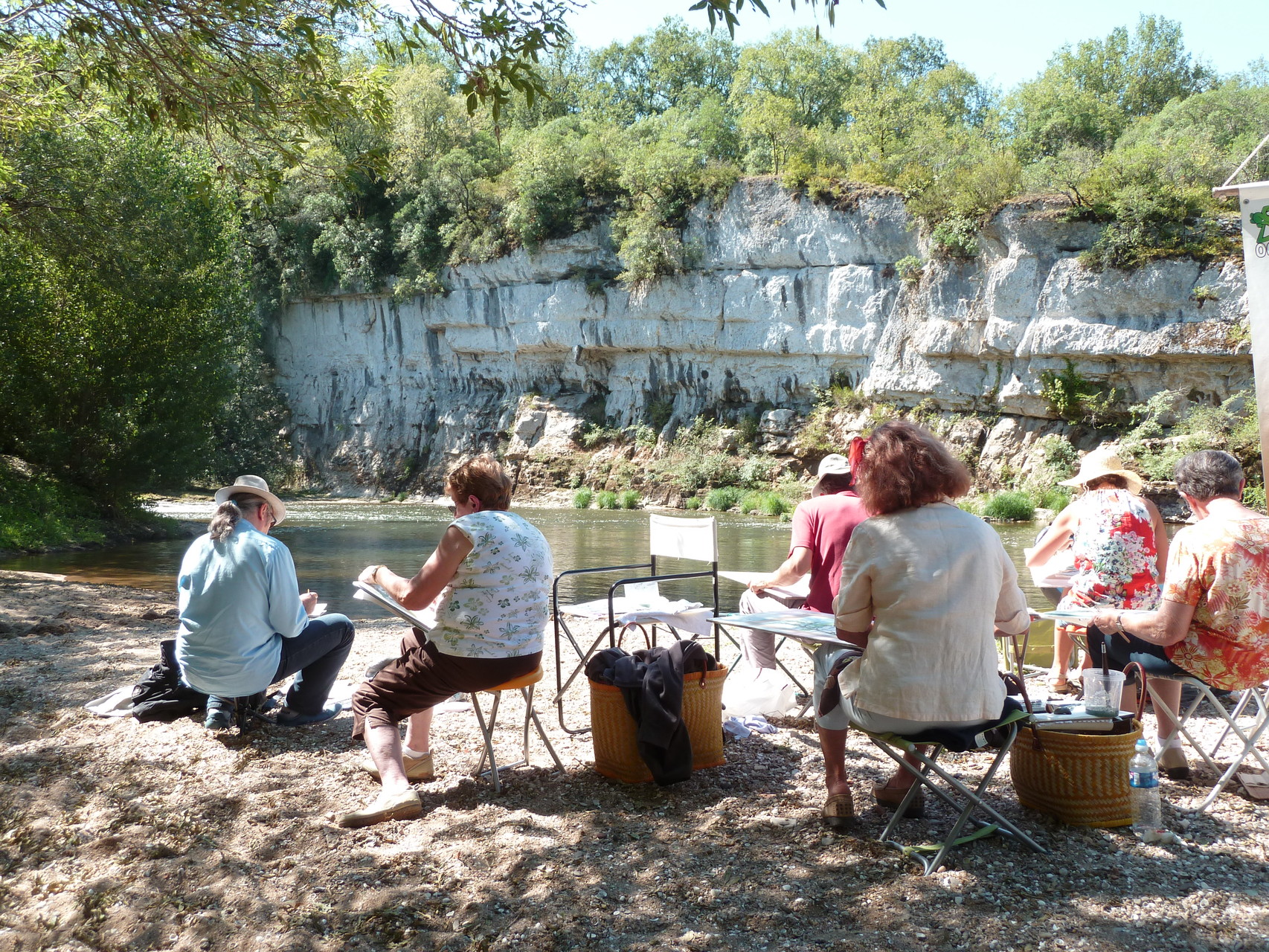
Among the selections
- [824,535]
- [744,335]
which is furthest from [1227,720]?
[744,335]

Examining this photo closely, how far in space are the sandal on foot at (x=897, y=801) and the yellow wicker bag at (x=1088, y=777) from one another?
407 millimetres

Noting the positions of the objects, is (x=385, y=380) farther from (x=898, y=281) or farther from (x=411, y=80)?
(x=898, y=281)

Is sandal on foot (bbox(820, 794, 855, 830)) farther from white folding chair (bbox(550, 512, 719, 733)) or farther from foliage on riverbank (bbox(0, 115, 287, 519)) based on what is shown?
foliage on riverbank (bbox(0, 115, 287, 519))

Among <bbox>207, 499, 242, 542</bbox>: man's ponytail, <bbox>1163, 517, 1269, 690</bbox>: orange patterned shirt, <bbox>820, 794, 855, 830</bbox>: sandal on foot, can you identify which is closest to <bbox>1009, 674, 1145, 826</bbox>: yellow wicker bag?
<bbox>1163, 517, 1269, 690</bbox>: orange patterned shirt

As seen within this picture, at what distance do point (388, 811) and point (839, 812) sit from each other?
1519 mm

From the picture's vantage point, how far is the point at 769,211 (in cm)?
2827

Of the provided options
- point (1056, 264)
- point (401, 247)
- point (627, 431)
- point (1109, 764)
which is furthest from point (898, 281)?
point (1109, 764)

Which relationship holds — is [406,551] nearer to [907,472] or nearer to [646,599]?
[646,599]

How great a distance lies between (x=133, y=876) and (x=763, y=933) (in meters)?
1.87

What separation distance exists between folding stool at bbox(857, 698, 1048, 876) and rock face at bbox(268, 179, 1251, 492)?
21.1 m

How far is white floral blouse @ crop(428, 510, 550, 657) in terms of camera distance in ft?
10.9

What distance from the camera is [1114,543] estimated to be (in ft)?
13.8

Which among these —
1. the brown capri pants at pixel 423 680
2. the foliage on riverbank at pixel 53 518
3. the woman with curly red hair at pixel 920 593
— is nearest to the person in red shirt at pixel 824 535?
the woman with curly red hair at pixel 920 593

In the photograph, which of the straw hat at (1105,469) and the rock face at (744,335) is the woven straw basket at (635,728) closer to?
the straw hat at (1105,469)
